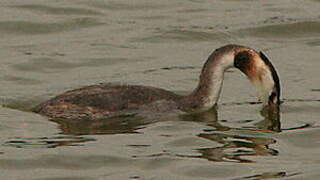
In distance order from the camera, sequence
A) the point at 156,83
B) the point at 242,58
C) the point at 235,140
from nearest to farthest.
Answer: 1. the point at 235,140
2. the point at 242,58
3. the point at 156,83

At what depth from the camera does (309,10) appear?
24000 mm

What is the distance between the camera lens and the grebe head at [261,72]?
16.7 meters

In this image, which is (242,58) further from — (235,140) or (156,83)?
(156,83)

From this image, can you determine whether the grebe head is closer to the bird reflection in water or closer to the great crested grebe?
the great crested grebe

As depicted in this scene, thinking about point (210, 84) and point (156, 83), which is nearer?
point (210, 84)

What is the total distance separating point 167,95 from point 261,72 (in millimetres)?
1347

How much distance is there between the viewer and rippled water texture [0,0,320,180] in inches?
566

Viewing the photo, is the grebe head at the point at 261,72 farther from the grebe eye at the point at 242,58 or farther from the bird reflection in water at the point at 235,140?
the bird reflection in water at the point at 235,140

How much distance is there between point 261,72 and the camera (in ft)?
55.0

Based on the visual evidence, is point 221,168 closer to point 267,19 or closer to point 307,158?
point 307,158

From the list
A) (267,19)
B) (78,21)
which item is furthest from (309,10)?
Result: (78,21)

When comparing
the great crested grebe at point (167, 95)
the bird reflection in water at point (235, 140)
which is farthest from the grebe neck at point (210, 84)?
the bird reflection in water at point (235, 140)

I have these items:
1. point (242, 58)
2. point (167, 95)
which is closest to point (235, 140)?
point (167, 95)

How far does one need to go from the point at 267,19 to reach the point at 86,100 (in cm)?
776
